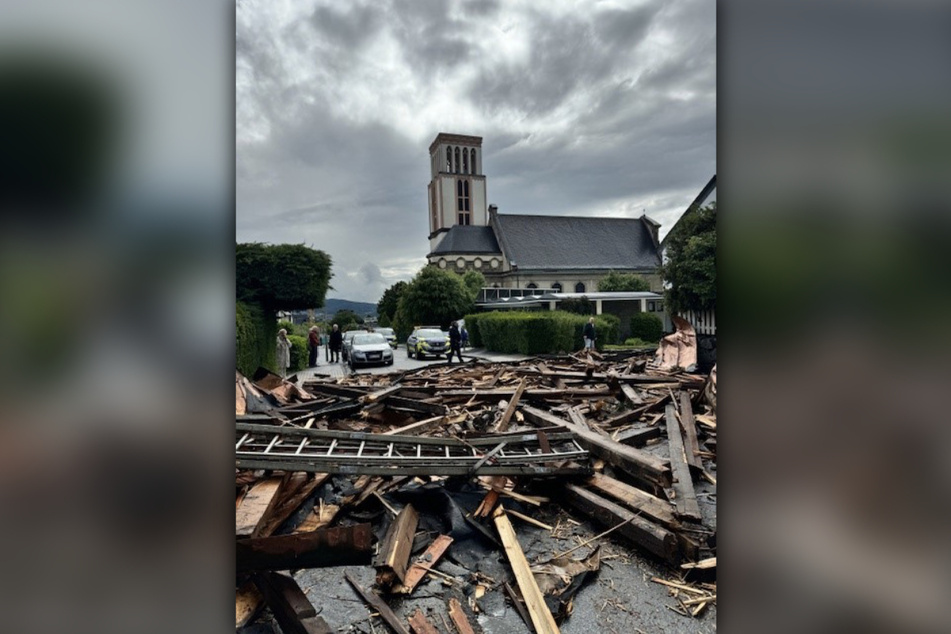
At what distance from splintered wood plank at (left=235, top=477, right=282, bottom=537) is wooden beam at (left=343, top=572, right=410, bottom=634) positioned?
2.80ft

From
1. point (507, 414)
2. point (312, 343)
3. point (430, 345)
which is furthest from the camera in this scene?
point (430, 345)

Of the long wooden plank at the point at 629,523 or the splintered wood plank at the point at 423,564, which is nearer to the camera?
the splintered wood plank at the point at 423,564

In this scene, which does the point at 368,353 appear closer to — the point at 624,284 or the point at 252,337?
the point at 252,337

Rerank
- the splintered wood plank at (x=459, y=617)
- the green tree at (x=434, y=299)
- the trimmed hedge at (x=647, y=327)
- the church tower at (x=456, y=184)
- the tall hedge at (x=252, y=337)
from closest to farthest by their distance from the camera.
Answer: the splintered wood plank at (x=459, y=617)
the tall hedge at (x=252, y=337)
the trimmed hedge at (x=647, y=327)
the green tree at (x=434, y=299)
the church tower at (x=456, y=184)

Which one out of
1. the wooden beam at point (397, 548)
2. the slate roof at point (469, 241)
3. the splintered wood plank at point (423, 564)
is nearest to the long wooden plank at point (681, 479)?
the splintered wood plank at point (423, 564)

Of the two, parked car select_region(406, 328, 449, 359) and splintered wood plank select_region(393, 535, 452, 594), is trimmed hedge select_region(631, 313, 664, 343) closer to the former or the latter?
parked car select_region(406, 328, 449, 359)

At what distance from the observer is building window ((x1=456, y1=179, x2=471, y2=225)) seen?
7750 cm

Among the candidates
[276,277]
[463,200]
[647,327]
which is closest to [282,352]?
[276,277]

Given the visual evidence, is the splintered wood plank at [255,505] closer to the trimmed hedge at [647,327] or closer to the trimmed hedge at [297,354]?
the trimmed hedge at [297,354]

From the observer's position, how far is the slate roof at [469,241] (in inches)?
2379

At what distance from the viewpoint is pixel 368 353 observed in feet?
65.4

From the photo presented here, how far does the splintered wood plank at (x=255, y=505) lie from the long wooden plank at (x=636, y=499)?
324cm

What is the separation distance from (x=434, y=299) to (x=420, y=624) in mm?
33556
